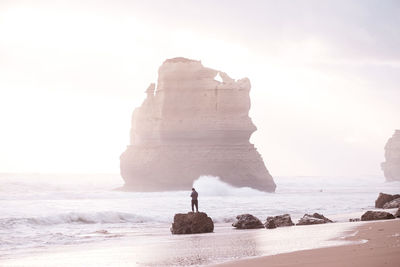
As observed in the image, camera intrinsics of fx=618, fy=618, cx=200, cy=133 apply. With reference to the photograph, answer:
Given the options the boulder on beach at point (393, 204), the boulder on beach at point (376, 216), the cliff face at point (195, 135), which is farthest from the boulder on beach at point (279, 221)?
the cliff face at point (195, 135)

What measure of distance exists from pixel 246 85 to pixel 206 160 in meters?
7.94

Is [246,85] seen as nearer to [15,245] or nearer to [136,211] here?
[136,211]

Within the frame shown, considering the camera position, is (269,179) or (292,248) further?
(269,179)

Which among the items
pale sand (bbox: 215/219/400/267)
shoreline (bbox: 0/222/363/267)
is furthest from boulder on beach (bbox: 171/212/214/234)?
→ pale sand (bbox: 215/219/400/267)

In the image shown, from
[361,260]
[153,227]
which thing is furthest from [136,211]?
[361,260]

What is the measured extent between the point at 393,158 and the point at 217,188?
→ 58395 millimetres

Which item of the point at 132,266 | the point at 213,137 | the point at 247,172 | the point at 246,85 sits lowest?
the point at 132,266

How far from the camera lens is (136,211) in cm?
2523

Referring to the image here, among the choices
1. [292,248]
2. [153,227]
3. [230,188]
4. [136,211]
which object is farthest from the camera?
[230,188]

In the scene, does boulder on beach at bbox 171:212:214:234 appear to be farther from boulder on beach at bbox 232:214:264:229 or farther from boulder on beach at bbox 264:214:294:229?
boulder on beach at bbox 264:214:294:229

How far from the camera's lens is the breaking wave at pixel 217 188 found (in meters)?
51.1

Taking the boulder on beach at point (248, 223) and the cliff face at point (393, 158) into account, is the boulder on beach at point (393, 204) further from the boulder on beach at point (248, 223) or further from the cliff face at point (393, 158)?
the cliff face at point (393, 158)

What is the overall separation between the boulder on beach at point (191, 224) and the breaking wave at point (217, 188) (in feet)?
110

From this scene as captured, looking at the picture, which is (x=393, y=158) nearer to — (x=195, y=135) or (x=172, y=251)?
(x=195, y=135)
